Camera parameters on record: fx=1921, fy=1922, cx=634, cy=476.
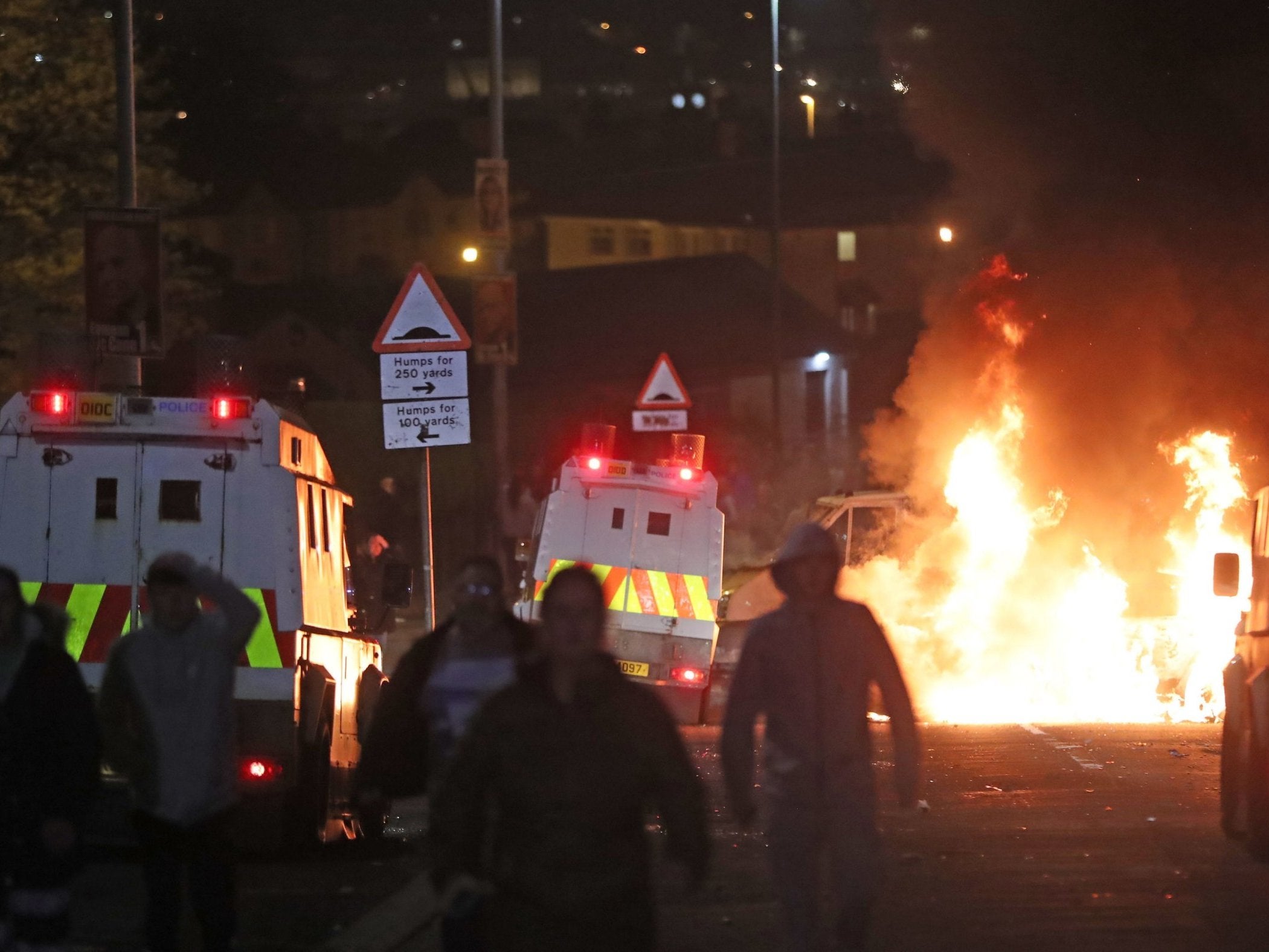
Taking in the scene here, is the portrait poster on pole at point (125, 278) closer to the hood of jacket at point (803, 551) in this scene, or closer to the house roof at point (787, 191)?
the hood of jacket at point (803, 551)

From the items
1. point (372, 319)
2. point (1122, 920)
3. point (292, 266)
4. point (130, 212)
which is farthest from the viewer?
point (292, 266)

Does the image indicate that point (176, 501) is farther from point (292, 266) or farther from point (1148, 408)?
point (292, 266)

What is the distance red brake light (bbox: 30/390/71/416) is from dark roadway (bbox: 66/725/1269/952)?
249 cm

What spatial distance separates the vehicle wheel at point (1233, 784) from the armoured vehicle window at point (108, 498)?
632 centimetres

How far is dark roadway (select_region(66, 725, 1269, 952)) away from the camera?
844cm

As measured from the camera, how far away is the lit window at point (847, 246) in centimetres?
6938

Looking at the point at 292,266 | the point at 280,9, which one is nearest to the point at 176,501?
the point at 292,266

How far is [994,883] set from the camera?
9.54m

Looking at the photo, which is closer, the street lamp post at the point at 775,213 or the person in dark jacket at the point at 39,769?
the person in dark jacket at the point at 39,769

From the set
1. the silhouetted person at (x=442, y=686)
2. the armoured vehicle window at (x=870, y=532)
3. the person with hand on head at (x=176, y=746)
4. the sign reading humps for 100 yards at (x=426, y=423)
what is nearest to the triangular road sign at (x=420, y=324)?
the sign reading humps for 100 yards at (x=426, y=423)

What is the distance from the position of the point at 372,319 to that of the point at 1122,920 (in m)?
50.6

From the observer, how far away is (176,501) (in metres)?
10.2

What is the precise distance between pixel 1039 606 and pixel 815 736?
14.6m

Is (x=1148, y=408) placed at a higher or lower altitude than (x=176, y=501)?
higher
